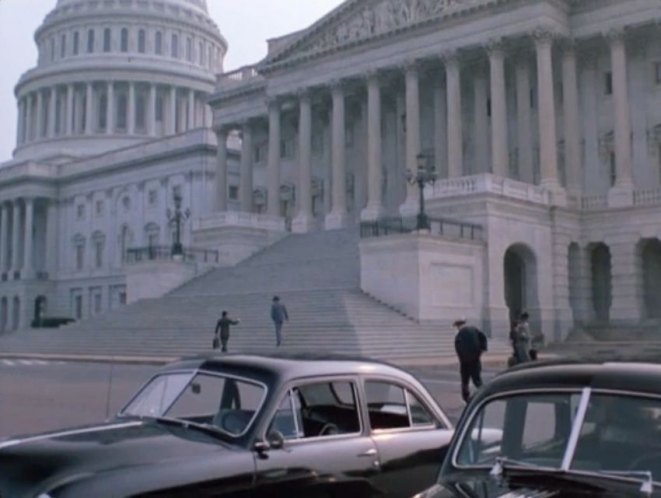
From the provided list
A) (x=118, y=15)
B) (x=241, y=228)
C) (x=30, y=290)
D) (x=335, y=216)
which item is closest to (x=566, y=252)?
(x=335, y=216)

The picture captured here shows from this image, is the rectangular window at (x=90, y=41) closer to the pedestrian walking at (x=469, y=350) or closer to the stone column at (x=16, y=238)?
the stone column at (x=16, y=238)

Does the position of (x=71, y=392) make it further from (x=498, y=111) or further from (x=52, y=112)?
(x=52, y=112)

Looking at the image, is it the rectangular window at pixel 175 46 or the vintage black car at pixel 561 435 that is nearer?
the vintage black car at pixel 561 435

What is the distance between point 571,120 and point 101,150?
61613 mm

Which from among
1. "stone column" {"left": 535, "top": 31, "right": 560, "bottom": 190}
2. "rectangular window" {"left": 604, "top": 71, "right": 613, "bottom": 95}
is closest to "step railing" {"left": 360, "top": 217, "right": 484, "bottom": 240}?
"stone column" {"left": 535, "top": 31, "right": 560, "bottom": 190}

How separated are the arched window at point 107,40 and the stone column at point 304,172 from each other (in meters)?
56.0

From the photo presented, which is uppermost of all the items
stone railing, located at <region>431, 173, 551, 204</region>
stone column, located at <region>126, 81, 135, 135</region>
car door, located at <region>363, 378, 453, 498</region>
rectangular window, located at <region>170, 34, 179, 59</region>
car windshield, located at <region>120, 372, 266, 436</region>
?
rectangular window, located at <region>170, 34, 179, 59</region>

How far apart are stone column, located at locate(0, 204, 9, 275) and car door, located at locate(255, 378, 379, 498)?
281ft

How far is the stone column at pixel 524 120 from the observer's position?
4391 centimetres

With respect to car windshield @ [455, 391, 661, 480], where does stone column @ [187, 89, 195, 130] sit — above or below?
above

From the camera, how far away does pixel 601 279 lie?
4288cm

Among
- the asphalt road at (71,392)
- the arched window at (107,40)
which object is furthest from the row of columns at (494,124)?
the arched window at (107,40)

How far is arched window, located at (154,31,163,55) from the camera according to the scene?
102688 mm

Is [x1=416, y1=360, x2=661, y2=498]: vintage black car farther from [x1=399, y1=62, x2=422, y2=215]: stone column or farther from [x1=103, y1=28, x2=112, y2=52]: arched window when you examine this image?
[x1=103, y1=28, x2=112, y2=52]: arched window
